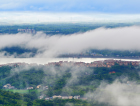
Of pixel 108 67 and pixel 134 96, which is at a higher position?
pixel 108 67

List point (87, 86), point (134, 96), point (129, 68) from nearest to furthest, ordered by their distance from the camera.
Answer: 1. point (134, 96)
2. point (87, 86)
3. point (129, 68)

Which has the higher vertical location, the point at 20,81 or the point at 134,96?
the point at 20,81

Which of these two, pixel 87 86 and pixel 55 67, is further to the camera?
pixel 55 67

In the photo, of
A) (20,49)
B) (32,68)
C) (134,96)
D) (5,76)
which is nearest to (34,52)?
(20,49)

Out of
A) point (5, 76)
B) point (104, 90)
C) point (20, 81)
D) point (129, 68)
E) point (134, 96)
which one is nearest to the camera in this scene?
point (134, 96)

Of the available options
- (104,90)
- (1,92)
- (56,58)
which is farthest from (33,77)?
(56,58)

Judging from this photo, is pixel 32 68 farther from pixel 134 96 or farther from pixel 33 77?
pixel 134 96

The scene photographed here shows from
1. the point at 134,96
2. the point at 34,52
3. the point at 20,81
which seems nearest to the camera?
the point at 134,96

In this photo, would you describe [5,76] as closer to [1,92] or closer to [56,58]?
[1,92]

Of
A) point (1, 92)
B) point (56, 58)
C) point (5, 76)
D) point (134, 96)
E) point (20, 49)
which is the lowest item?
point (134, 96)
